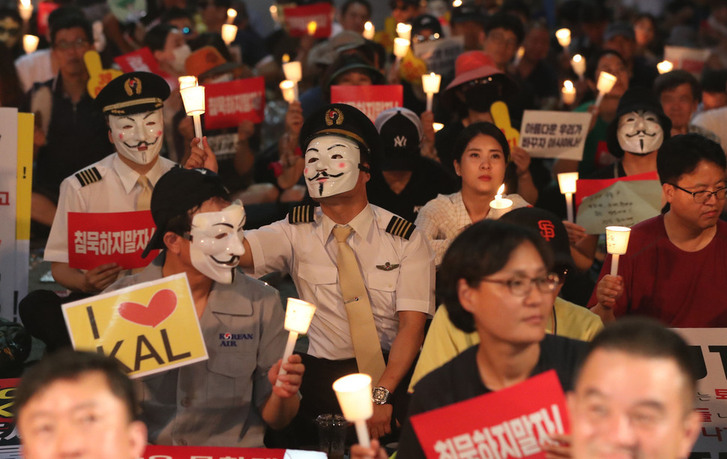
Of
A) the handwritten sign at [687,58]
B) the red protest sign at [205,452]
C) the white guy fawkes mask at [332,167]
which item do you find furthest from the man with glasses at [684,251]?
the handwritten sign at [687,58]

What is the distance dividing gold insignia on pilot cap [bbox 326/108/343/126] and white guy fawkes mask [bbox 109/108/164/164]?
3.51 ft

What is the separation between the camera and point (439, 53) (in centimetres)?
939

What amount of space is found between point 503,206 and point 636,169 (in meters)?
1.99

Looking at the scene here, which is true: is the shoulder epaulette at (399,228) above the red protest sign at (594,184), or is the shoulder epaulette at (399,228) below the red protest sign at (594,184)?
below

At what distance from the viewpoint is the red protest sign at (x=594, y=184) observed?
244 inches

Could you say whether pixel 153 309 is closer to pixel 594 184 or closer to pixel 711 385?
pixel 711 385

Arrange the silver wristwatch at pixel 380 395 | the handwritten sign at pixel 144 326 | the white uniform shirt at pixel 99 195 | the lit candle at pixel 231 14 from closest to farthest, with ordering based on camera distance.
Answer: the handwritten sign at pixel 144 326
the silver wristwatch at pixel 380 395
the white uniform shirt at pixel 99 195
the lit candle at pixel 231 14

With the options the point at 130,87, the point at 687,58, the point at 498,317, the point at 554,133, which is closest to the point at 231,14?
the point at 554,133

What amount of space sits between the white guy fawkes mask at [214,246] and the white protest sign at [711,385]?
1.92 meters

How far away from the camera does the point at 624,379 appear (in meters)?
2.41

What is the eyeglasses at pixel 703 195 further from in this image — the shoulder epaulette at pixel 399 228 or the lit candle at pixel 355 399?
the lit candle at pixel 355 399

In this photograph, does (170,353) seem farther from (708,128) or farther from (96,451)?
(708,128)

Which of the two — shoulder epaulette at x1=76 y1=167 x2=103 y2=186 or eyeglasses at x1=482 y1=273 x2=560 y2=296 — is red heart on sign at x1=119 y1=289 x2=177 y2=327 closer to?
eyeglasses at x1=482 y1=273 x2=560 y2=296

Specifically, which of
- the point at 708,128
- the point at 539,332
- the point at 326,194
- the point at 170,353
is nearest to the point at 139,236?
the point at 326,194
